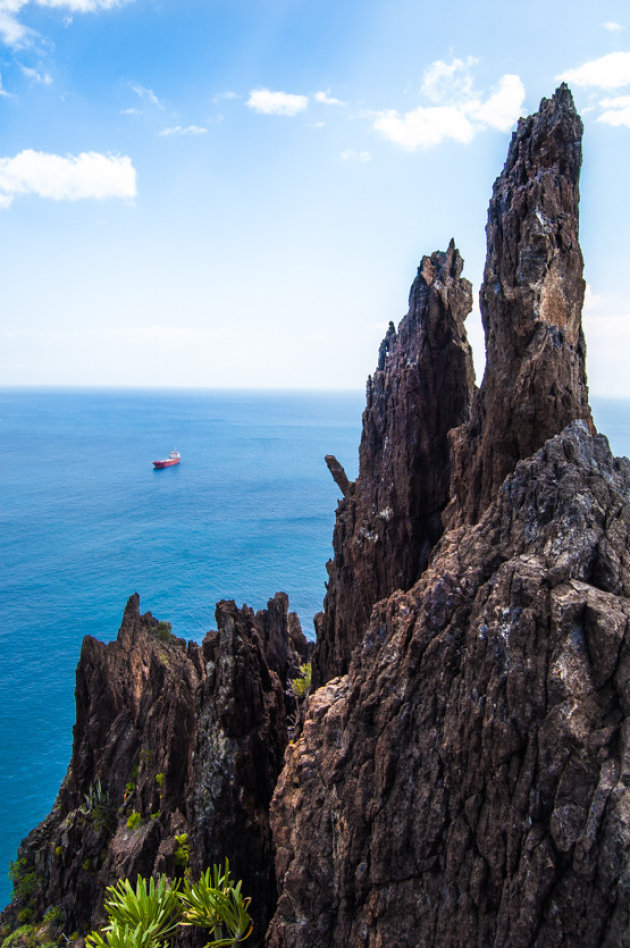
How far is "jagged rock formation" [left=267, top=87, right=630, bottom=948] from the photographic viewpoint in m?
9.59

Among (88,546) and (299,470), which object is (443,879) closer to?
(88,546)

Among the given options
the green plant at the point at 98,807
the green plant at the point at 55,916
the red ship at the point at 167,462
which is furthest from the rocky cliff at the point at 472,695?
the red ship at the point at 167,462

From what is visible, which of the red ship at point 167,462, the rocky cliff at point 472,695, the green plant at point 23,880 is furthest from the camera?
the red ship at point 167,462

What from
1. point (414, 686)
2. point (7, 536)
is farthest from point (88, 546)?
point (414, 686)

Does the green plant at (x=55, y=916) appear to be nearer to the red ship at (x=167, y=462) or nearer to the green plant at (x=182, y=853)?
the green plant at (x=182, y=853)

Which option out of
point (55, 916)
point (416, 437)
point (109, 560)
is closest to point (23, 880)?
point (55, 916)

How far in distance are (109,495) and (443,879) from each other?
12380 cm

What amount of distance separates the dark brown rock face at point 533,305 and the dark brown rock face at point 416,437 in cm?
560

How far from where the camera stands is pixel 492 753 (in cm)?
1063

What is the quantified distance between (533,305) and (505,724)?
11198 mm

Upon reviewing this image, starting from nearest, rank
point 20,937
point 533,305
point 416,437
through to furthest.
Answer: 1. point 533,305
2. point 416,437
3. point 20,937

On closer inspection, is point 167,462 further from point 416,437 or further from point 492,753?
point 492,753

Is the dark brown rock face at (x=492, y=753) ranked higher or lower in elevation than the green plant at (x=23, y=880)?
higher

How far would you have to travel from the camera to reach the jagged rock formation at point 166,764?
17703 mm
